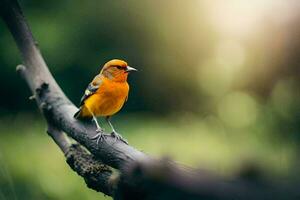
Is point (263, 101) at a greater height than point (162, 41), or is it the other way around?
point (162, 41)

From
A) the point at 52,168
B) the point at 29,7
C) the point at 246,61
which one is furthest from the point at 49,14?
the point at 52,168

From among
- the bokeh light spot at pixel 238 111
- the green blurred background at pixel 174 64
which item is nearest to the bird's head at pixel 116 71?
the green blurred background at pixel 174 64

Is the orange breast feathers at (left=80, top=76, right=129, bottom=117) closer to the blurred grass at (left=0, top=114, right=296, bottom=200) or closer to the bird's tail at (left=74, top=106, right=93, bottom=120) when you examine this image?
the bird's tail at (left=74, top=106, right=93, bottom=120)

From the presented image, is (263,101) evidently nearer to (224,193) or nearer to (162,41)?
(162,41)

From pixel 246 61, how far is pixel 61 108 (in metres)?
1.25

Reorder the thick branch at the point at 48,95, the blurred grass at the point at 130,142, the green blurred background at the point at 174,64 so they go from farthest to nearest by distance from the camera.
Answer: the green blurred background at the point at 174,64 → the blurred grass at the point at 130,142 → the thick branch at the point at 48,95

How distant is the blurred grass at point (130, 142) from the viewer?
3.33 ft

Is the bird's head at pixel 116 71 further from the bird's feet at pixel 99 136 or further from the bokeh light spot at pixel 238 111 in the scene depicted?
the bokeh light spot at pixel 238 111

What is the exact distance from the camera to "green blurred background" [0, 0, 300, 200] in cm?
142

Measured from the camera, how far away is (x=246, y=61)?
185cm

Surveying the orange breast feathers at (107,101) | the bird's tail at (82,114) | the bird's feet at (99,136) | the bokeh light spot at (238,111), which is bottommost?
the bird's feet at (99,136)

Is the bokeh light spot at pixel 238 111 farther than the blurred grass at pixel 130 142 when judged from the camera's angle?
Yes

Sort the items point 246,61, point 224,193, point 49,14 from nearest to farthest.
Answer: point 224,193, point 246,61, point 49,14

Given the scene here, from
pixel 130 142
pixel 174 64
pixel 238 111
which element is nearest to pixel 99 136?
pixel 130 142
